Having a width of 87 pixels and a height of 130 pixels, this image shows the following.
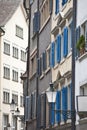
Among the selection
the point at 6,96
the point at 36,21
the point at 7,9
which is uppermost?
the point at 7,9

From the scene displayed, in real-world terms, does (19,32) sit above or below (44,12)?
above

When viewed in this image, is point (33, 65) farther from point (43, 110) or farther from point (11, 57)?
point (11, 57)

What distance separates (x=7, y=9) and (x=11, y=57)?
6883 mm

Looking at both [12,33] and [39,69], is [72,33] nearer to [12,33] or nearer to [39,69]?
[39,69]

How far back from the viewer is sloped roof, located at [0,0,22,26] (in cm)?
8188

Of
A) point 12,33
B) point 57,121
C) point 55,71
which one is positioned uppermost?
point 12,33

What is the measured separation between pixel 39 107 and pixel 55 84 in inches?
279

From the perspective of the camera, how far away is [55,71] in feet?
106

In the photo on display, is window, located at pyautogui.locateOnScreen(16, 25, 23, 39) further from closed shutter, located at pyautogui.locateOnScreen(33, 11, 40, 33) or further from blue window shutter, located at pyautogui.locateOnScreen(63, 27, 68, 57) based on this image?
blue window shutter, located at pyautogui.locateOnScreen(63, 27, 68, 57)

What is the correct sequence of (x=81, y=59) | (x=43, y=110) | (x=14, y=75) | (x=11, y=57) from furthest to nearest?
(x=14, y=75)
(x=11, y=57)
(x=43, y=110)
(x=81, y=59)

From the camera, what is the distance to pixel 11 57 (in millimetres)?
80625

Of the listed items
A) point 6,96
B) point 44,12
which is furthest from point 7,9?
point 44,12

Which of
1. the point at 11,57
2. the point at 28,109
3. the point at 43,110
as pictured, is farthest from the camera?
the point at 11,57

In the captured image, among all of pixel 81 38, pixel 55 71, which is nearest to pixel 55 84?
pixel 55 71
